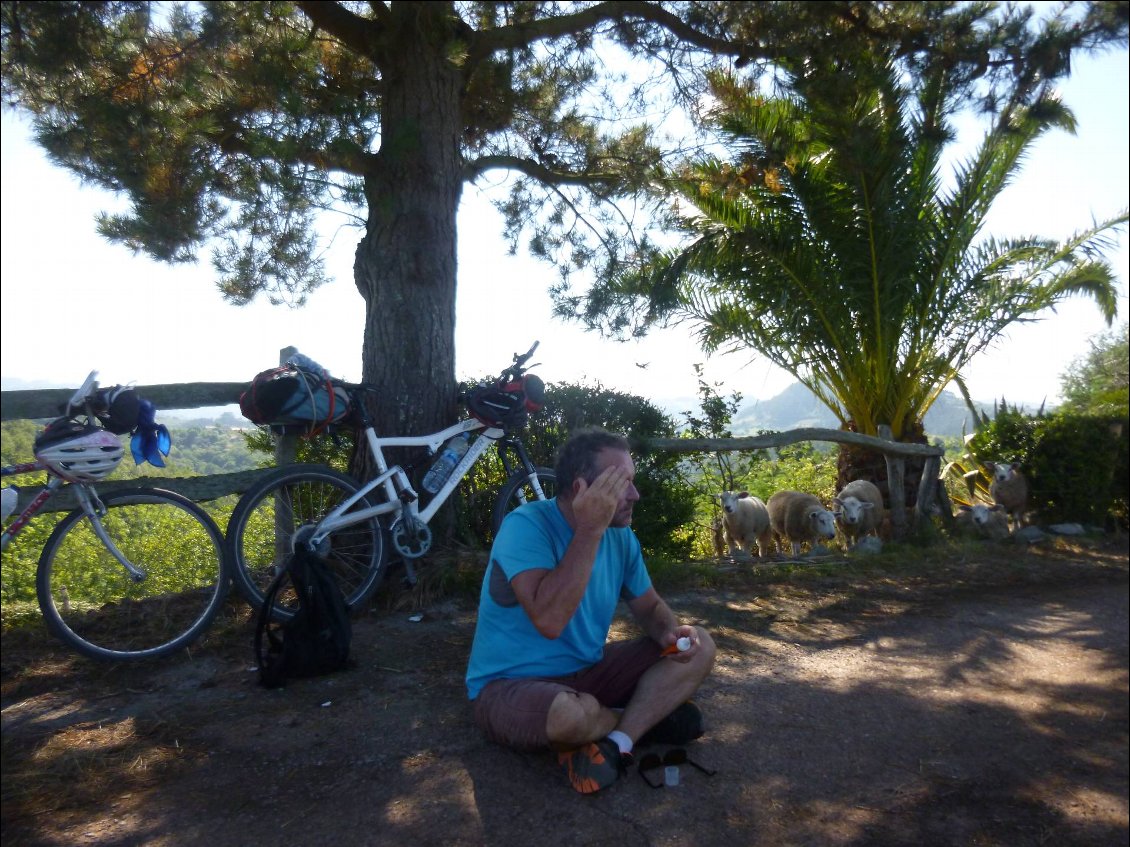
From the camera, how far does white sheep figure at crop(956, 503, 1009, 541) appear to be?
873cm

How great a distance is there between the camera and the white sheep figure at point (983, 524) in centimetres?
873

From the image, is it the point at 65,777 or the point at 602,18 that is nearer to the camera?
the point at 65,777

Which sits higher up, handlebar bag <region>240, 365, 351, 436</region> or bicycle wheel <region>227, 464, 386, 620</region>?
handlebar bag <region>240, 365, 351, 436</region>

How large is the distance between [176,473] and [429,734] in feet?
8.92

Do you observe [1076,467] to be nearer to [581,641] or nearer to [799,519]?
[799,519]

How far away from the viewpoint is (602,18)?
602cm

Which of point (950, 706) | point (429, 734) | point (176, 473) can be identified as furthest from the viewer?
point (176, 473)

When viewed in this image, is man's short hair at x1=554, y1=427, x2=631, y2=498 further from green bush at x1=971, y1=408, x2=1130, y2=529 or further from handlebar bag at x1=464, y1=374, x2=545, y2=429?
green bush at x1=971, y1=408, x2=1130, y2=529

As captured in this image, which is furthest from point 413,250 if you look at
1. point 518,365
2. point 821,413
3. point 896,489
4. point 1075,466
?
point 821,413

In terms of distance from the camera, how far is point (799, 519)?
29.1 ft

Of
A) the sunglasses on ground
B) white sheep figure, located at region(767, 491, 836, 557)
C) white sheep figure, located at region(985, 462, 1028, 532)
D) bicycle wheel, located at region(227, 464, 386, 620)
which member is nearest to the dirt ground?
the sunglasses on ground

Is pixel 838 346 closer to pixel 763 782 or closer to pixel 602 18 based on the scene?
pixel 602 18

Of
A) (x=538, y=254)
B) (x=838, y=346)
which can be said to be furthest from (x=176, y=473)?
(x=838, y=346)

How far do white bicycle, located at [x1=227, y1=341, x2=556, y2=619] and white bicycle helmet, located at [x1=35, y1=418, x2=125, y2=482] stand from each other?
2.31 ft
